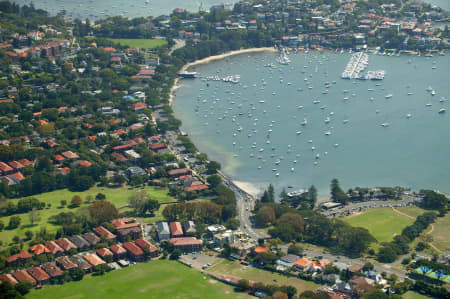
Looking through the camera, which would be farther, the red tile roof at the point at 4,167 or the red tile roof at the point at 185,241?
the red tile roof at the point at 4,167

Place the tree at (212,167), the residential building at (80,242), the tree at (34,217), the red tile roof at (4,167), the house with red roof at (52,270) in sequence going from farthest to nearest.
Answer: the tree at (212,167) < the red tile roof at (4,167) < the tree at (34,217) < the residential building at (80,242) < the house with red roof at (52,270)

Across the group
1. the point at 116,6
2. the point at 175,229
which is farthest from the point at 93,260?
the point at 116,6

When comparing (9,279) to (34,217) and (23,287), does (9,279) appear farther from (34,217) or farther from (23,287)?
(34,217)

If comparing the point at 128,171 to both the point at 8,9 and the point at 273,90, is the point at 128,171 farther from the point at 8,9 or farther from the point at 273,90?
the point at 8,9

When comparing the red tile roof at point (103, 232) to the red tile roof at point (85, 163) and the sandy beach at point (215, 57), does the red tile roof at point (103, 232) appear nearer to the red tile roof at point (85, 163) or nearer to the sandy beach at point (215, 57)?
the red tile roof at point (85, 163)

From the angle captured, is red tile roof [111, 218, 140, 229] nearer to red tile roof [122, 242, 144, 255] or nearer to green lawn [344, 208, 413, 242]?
red tile roof [122, 242, 144, 255]

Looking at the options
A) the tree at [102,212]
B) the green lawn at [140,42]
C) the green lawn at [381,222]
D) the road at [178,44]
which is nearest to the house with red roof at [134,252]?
the tree at [102,212]

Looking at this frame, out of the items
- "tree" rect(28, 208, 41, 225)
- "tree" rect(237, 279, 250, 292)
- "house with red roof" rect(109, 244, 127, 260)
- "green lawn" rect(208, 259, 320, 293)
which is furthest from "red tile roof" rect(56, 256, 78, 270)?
"tree" rect(237, 279, 250, 292)
